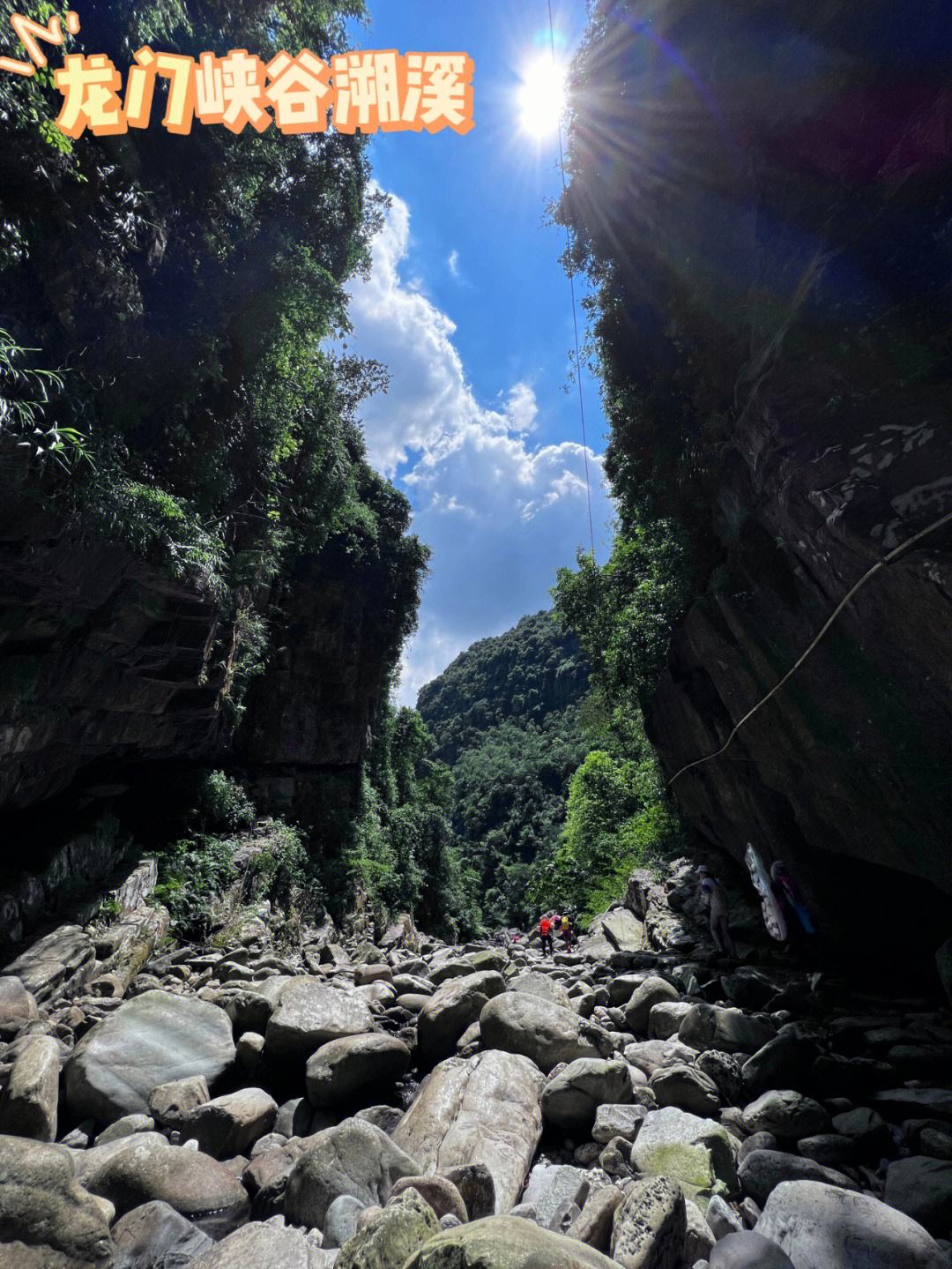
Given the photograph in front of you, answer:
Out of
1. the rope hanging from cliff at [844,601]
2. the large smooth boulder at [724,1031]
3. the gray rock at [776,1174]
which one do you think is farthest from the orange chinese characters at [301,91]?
the large smooth boulder at [724,1031]

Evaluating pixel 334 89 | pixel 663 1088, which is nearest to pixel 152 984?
pixel 663 1088

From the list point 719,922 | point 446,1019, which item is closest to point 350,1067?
point 446,1019

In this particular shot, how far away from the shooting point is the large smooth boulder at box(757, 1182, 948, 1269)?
2.17 meters

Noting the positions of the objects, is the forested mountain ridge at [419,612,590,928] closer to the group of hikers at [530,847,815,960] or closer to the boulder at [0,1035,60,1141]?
the group of hikers at [530,847,815,960]

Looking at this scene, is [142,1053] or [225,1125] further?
[142,1053]

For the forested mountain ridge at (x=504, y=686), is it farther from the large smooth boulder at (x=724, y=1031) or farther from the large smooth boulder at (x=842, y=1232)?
the large smooth boulder at (x=842, y=1232)

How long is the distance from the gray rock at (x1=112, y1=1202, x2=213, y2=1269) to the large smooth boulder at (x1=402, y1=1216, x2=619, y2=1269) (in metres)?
1.38

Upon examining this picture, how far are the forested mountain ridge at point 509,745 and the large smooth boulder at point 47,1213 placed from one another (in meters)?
38.6

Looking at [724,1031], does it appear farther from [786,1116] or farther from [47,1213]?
[47,1213]

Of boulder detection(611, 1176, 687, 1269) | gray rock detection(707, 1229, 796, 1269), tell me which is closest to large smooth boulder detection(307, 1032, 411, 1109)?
boulder detection(611, 1176, 687, 1269)

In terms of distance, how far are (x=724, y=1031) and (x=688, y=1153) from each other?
1.95 m

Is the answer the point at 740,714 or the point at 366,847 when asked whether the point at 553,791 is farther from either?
the point at 740,714

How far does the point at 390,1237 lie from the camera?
229 centimetres

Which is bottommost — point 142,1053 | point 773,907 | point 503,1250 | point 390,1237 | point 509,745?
point 390,1237
